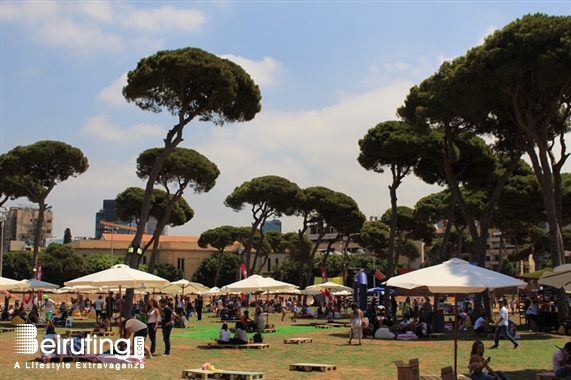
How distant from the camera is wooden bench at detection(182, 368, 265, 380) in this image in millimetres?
11000

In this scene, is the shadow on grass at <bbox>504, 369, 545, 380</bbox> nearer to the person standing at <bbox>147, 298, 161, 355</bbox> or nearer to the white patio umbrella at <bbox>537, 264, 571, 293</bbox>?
the white patio umbrella at <bbox>537, 264, 571, 293</bbox>

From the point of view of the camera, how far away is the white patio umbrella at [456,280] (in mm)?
11859

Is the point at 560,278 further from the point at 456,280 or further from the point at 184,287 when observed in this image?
the point at 184,287

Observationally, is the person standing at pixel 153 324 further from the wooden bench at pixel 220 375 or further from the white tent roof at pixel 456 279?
the white tent roof at pixel 456 279

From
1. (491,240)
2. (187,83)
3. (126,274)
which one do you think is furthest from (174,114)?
(491,240)

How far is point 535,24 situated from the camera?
20047mm

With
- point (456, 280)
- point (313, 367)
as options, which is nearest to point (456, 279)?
point (456, 280)

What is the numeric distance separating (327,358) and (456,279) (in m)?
3.97

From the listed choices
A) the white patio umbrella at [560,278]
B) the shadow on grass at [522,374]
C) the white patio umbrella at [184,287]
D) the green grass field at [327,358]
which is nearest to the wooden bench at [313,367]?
the green grass field at [327,358]

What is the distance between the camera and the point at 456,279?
39.5 feet

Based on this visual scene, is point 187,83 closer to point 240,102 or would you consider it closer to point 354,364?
point 240,102

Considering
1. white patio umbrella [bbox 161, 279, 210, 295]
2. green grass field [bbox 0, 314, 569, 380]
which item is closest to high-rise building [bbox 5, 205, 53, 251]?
white patio umbrella [bbox 161, 279, 210, 295]

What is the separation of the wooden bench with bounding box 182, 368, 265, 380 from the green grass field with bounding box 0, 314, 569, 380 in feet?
1.22

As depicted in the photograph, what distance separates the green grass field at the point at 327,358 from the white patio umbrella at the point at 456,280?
4.95ft
